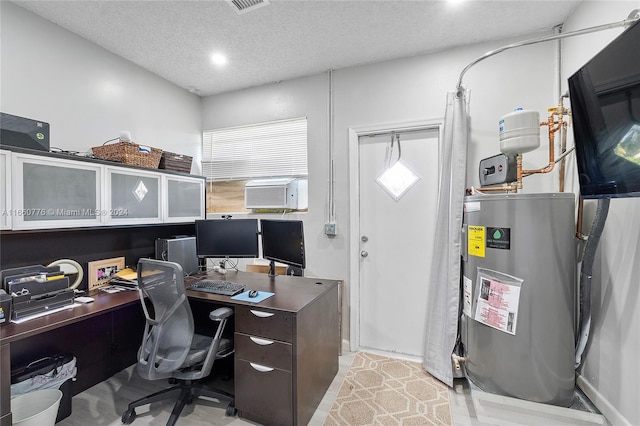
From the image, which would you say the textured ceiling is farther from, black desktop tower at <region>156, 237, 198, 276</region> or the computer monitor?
black desktop tower at <region>156, 237, 198, 276</region>

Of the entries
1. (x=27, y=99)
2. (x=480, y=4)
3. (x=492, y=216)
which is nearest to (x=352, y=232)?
(x=492, y=216)

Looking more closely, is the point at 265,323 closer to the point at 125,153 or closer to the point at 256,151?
the point at 125,153

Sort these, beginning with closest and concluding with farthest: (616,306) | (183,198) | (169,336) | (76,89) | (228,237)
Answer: (616,306)
(169,336)
(76,89)
(228,237)
(183,198)

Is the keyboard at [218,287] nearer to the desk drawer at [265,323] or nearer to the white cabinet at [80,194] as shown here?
the desk drawer at [265,323]

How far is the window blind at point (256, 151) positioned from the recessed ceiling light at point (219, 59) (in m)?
0.74

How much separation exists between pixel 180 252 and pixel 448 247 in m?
2.39

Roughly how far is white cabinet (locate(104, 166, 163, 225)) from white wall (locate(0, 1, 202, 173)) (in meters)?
0.51

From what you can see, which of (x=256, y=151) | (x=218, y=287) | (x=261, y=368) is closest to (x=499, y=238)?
(x=261, y=368)

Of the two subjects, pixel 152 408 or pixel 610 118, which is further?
pixel 152 408

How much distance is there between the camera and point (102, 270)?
7.55 feet

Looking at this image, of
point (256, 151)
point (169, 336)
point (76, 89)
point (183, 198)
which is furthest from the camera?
point (256, 151)

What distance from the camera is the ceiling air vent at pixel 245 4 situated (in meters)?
1.95

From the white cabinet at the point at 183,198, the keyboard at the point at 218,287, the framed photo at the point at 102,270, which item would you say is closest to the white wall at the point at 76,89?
the white cabinet at the point at 183,198

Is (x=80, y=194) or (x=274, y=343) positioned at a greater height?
(x=80, y=194)
